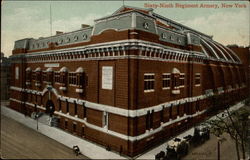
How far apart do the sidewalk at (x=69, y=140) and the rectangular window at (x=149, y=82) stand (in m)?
6.54

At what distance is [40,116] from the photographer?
1058 inches

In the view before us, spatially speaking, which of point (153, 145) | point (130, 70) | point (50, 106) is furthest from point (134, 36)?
point (50, 106)

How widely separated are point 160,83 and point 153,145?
6.17 m

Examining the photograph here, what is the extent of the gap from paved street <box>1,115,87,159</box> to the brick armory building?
2.87 meters

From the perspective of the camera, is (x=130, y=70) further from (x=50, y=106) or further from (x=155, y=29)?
(x=50, y=106)

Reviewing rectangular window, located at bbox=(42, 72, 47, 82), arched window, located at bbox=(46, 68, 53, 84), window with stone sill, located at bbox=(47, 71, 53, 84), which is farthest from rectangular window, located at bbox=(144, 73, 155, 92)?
rectangular window, located at bbox=(42, 72, 47, 82)

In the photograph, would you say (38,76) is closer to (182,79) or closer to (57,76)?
(57,76)

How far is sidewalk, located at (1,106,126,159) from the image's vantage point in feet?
55.9

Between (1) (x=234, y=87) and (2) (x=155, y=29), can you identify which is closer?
(2) (x=155, y=29)

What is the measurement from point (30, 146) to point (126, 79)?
12.8m

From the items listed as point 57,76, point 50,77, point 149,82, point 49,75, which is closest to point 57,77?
point 57,76

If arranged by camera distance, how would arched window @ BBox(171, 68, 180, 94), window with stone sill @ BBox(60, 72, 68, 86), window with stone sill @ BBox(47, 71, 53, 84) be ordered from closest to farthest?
1. arched window @ BBox(171, 68, 180, 94)
2. window with stone sill @ BBox(60, 72, 68, 86)
3. window with stone sill @ BBox(47, 71, 53, 84)

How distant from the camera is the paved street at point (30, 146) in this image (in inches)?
Answer: 688

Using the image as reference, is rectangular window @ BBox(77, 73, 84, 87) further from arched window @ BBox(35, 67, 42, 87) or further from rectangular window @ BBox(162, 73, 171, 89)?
arched window @ BBox(35, 67, 42, 87)
